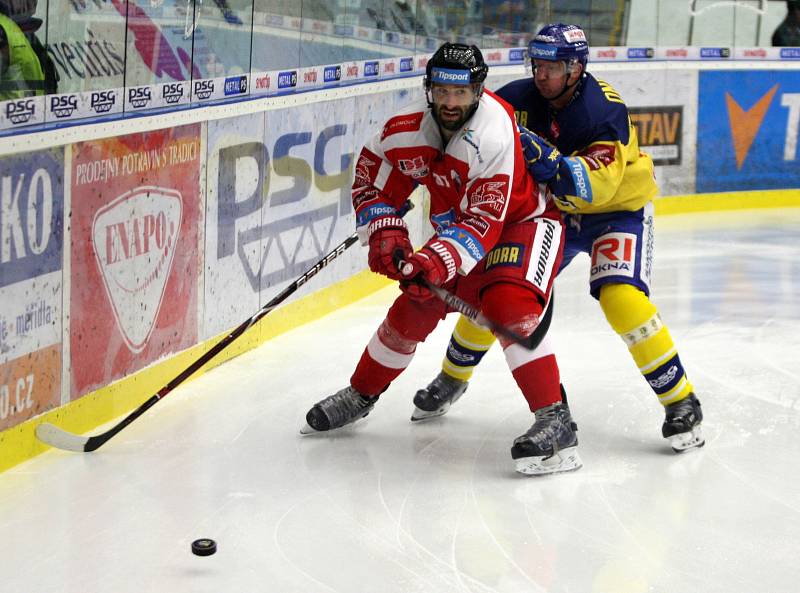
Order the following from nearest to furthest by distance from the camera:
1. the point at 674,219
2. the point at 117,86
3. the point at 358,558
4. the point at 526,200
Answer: the point at 358,558, the point at 526,200, the point at 117,86, the point at 674,219

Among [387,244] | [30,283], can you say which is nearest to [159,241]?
[30,283]

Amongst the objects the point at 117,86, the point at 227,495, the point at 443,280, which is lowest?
the point at 227,495

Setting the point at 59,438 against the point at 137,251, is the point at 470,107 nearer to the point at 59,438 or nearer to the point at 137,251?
the point at 137,251

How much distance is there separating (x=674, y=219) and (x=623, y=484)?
14.8 ft

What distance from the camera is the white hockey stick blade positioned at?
3615 millimetres

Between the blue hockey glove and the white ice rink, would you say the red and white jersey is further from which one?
the white ice rink

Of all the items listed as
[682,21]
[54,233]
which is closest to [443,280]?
[54,233]

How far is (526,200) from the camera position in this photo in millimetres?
3688

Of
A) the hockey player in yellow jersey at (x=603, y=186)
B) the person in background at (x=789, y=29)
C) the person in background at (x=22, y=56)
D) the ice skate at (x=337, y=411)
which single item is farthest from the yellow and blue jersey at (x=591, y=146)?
the person in background at (x=789, y=29)

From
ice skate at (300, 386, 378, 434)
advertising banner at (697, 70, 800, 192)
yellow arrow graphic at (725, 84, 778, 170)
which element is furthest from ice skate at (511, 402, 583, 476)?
yellow arrow graphic at (725, 84, 778, 170)

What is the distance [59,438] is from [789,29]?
6269 mm

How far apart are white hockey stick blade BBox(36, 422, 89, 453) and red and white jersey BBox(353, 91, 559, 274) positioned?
0.98 metres

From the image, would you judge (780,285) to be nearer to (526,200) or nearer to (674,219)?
(674,219)

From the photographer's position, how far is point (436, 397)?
4.17 meters
